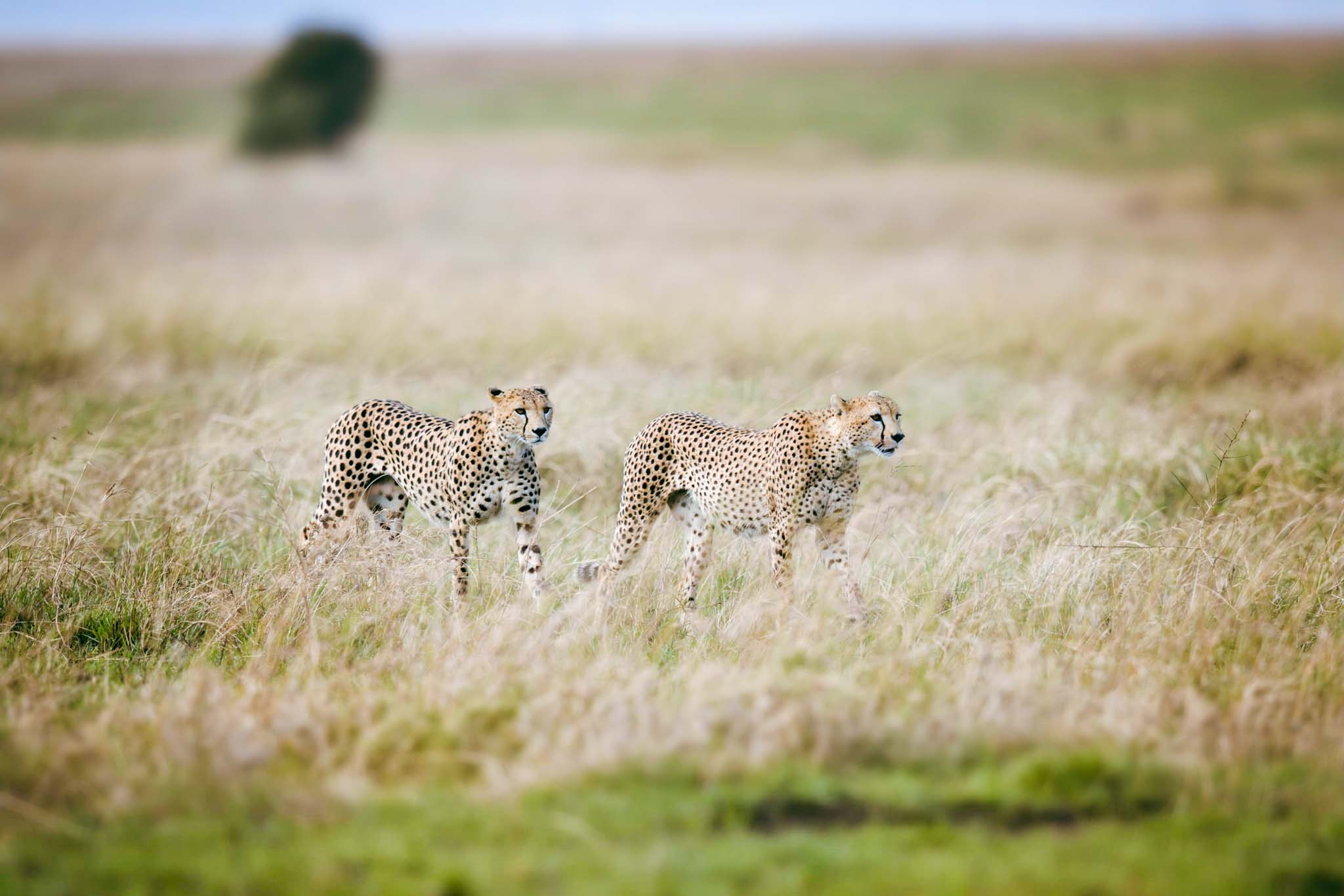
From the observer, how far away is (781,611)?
559 centimetres

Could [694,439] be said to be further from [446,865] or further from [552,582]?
[446,865]

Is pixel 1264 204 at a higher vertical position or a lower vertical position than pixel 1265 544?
higher

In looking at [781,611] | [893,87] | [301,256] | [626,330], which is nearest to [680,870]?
[781,611]

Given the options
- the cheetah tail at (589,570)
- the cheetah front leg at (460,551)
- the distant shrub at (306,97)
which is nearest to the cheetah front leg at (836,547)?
the cheetah tail at (589,570)

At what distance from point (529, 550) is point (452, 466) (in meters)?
0.54

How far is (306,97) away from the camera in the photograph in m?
37.6

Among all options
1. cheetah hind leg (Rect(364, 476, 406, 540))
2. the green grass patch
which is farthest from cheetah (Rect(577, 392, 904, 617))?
the green grass patch

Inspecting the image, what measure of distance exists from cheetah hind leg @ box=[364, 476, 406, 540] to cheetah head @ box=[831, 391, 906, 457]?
7.64 ft

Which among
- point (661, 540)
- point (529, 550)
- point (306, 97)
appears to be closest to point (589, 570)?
point (529, 550)

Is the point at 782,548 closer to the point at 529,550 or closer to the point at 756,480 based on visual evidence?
the point at 756,480

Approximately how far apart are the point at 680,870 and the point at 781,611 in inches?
83.5

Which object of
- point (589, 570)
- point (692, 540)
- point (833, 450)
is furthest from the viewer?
point (692, 540)

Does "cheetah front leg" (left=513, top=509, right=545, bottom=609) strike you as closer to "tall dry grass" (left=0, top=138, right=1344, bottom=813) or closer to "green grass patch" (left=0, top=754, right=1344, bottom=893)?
"tall dry grass" (left=0, top=138, right=1344, bottom=813)

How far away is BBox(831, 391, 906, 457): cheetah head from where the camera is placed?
558 centimetres
